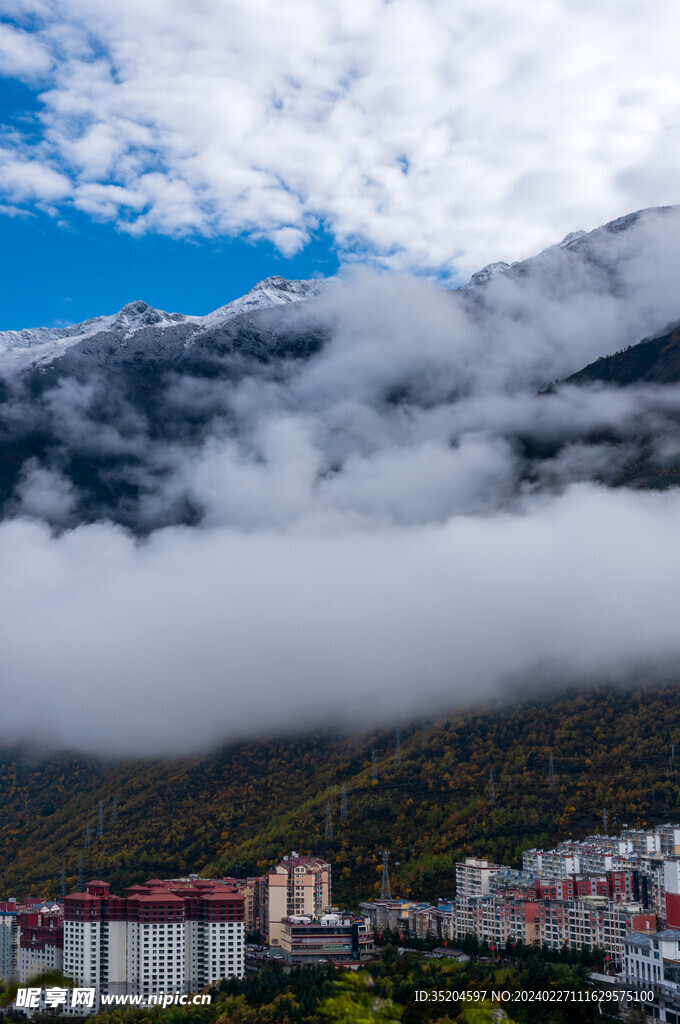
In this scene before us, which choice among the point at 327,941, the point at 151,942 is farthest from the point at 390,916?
the point at 151,942

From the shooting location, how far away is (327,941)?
63.6m

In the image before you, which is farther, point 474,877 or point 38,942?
point 474,877

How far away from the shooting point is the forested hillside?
267ft

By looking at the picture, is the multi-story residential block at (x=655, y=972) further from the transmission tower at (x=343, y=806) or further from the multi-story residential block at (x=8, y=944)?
the transmission tower at (x=343, y=806)

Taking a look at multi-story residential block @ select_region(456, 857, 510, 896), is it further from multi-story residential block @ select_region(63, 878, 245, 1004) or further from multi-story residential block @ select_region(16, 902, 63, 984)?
multi-story residential block @ select_region(16, 902, 63, 984)

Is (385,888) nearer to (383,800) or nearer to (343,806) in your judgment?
(383,800)

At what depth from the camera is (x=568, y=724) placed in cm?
9762

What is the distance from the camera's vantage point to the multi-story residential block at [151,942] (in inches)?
2304

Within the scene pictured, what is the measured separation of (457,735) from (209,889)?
45.4 metres

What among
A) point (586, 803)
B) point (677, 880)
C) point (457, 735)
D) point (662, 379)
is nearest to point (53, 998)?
point (677, 880)

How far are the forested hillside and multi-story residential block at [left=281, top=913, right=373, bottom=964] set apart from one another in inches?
492

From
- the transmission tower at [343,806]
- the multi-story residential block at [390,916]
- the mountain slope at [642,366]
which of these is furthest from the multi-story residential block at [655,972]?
the mountain slope at [642,366]

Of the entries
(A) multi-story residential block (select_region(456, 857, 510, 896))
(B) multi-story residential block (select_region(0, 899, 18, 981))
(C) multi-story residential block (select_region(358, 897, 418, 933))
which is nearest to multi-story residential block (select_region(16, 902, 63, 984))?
(B) multi-story residential block (select_region(0, 899, 18, 981))

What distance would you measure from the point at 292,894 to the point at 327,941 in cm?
802
